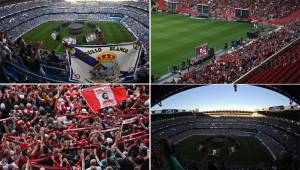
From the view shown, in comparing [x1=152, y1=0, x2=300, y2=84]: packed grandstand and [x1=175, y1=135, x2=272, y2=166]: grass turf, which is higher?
[x1=152, y1=0, x2=300, y2=84]: packed grandstand

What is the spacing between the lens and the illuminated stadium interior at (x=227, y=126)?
5188mm

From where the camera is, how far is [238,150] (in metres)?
5.20

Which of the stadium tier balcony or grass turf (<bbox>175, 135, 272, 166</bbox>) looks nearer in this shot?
grass turf (<bbox>175, 135, 272, 166</bbox>)

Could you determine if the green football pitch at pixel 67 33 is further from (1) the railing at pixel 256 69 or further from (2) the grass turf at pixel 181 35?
(1) the railing at pixel 256 69

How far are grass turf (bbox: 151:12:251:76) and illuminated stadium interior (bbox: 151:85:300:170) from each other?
0.31 metres

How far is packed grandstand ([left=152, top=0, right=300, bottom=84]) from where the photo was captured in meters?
5.28

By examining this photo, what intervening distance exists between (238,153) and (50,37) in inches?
92.8

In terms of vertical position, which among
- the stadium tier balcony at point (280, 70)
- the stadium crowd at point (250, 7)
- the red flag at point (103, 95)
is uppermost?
the stadium crowd at point (250, 7)

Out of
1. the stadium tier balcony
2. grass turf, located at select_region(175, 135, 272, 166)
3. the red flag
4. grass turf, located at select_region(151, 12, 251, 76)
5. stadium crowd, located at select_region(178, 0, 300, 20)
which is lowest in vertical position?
grass turf, located at select_region(175, 135, 272, 166)

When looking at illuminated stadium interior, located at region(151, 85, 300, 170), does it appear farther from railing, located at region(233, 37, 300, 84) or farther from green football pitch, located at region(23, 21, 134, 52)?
green football pitch, located at region(23, 21, 134, 52)

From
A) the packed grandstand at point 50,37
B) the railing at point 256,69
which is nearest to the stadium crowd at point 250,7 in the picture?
the railing at point 256,69

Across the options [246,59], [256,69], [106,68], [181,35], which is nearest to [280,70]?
[256,69]

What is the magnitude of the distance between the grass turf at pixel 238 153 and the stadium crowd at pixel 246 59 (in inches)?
25.7

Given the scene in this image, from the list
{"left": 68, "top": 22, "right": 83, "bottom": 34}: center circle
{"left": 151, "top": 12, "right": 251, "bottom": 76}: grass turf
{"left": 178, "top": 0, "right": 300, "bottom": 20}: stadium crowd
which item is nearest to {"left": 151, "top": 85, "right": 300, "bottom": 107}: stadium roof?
{"left": 151, "top": 12, "right": 251, "bottom": 76}: grass turf
